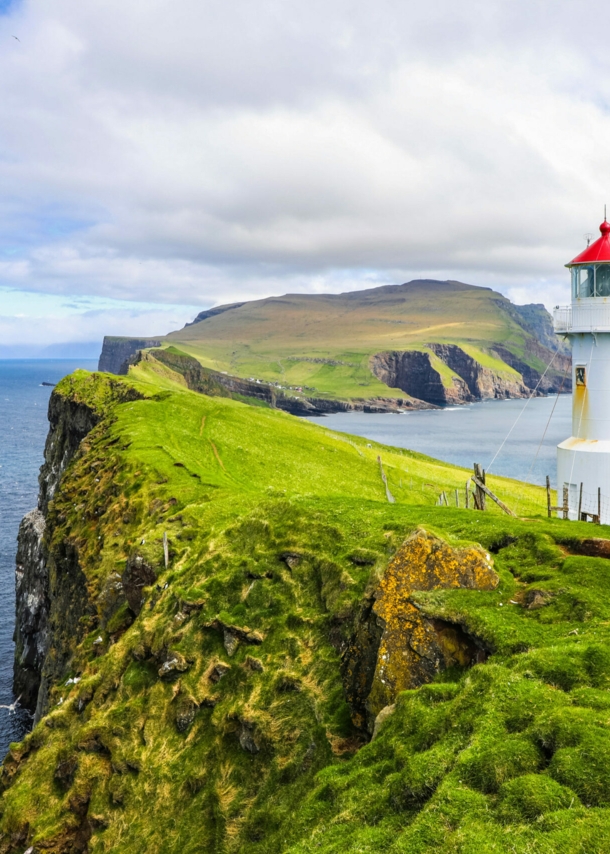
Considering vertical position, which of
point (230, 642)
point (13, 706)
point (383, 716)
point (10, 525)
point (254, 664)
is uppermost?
point (383, 716)

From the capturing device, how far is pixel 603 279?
30.5 m

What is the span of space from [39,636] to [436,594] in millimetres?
50429

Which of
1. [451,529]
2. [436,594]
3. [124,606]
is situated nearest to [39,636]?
[124,606]

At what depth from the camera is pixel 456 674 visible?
15578 mm

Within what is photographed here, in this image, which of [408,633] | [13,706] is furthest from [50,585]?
[408,633]

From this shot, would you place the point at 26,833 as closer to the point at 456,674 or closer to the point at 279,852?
the point at 279,852

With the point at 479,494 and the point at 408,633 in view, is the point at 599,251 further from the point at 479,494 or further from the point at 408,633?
the point at 408,633

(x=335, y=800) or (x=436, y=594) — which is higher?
(x=436, y=594)

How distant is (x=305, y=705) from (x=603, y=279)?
23.4m

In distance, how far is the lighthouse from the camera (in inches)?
1185

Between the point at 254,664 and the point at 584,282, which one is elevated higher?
the point at 584,282

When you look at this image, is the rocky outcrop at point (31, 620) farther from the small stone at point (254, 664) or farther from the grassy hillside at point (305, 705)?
the small stone at point (254, 664)

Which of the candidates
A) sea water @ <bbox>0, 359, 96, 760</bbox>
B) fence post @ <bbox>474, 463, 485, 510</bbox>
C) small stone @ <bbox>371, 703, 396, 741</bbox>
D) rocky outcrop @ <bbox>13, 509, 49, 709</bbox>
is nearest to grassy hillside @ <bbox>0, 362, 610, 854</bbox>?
small stone @ <bbox>371, 703, 396, 741</bbox>

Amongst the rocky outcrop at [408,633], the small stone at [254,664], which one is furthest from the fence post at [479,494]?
the small stone at [254,664]
